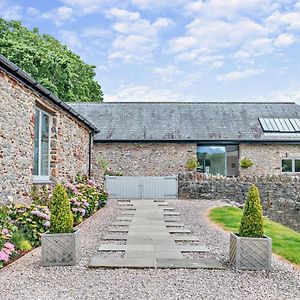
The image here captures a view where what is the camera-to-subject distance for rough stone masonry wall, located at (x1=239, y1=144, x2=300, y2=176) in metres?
20.9

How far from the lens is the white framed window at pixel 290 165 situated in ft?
68.9

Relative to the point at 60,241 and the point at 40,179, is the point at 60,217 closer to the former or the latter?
the point at 60,241

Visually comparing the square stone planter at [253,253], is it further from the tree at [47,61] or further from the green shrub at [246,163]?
the tree at [47,61]

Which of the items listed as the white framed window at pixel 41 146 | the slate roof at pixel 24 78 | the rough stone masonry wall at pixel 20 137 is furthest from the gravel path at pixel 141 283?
the white framed window at pixel 41 146

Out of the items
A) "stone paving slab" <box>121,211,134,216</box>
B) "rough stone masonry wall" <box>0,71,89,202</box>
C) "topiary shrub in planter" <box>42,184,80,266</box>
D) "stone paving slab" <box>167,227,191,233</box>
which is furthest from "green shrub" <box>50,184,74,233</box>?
"stone paving slab" <box>121,211,134,216</box>

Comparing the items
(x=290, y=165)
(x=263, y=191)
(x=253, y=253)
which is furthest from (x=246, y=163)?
(x=253, y=253)

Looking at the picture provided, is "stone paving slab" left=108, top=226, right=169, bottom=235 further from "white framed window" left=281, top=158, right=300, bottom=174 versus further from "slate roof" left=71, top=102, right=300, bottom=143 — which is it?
"white framed window" left=281, top=158, right=300, bottom=174

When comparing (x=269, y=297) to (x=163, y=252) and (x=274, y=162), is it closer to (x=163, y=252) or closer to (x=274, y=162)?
(x=163, y=252)

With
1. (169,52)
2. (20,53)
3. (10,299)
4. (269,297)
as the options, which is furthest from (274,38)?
(20,53)

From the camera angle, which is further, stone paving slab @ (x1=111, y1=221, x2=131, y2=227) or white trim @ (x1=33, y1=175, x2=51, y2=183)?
stone paving slab @ (x1=111, y1=221, x2=131, y2=227)

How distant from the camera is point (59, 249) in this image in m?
5.77

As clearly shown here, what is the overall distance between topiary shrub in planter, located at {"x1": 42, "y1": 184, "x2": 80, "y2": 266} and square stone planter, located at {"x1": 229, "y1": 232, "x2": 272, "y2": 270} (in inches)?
101

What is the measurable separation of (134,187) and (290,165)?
933cm

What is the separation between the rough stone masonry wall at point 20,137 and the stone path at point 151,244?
7.61ft
